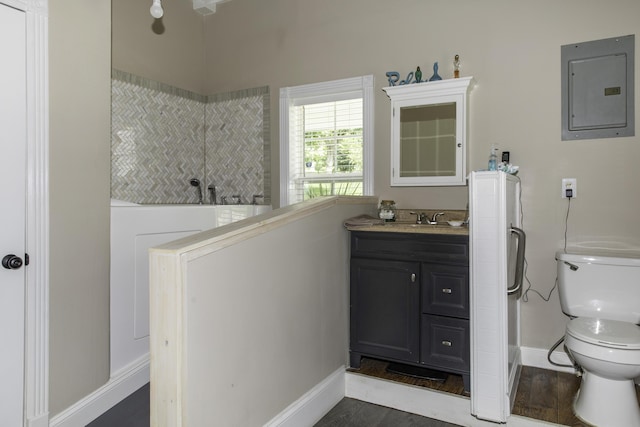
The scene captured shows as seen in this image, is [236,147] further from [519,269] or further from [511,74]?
[519,269]

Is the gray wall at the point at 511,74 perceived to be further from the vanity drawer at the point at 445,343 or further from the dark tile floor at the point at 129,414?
the dark tile floor at the point at 129,414

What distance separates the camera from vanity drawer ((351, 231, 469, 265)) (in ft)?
8.00

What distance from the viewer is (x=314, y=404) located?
237 cm

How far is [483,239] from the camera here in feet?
7.26

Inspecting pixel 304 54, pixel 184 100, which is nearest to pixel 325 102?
pixel 304 54

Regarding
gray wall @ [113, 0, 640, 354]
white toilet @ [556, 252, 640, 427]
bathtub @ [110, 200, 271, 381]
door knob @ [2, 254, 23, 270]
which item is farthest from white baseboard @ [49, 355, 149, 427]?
white toilet @ [556, 252, 640, 427]

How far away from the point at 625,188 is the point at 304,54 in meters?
2.48

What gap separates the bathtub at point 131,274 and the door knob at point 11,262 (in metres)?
0.54

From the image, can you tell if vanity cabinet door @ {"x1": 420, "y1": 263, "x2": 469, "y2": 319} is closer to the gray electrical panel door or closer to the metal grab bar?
the metal grab bar

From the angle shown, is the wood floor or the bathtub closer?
the wood floor

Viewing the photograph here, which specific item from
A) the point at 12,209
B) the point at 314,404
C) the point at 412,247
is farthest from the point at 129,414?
the point at 412,247

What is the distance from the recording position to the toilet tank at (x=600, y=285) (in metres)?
2.40

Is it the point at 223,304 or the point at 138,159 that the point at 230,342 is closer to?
the point at 223,304

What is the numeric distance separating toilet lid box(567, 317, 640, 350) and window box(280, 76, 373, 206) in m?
1.67
